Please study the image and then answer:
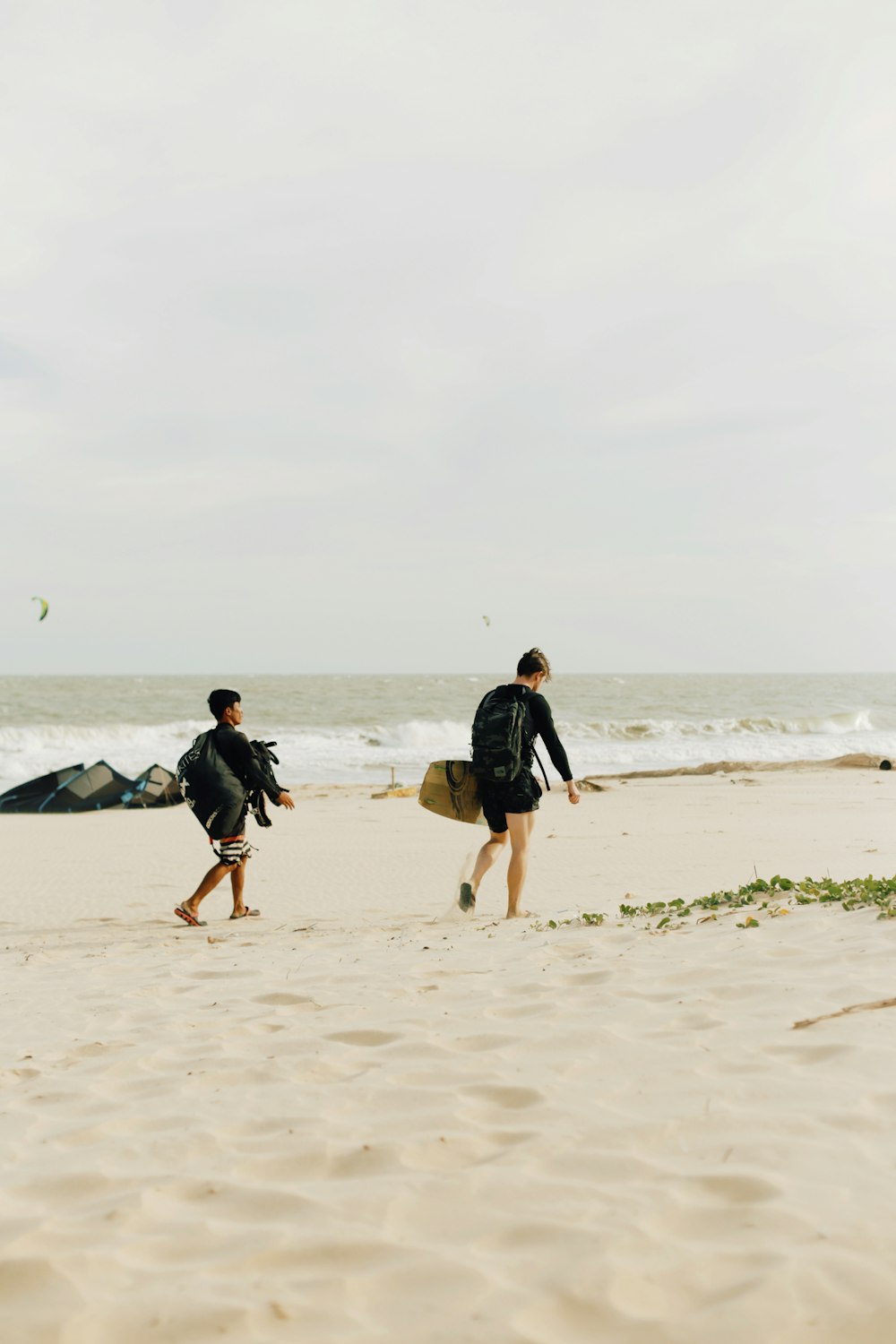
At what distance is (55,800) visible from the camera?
14750 mm

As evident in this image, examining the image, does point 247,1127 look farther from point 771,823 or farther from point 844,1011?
point 771,823

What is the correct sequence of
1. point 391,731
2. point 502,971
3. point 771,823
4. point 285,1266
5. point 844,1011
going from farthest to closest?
point 391,731
point 771,823
point 502,971
point 844,1011
point 285,1266

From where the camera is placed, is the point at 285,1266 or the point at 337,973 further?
the point at 337,973

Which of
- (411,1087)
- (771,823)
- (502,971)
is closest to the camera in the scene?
A: (411,1087)

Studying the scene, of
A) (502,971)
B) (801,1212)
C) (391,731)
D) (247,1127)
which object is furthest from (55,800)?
(391,731)

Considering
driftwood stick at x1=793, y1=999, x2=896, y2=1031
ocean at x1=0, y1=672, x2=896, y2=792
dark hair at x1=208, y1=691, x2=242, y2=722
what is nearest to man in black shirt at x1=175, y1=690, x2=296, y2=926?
dark hair at x1=208, y1=691, x2=242, y2=722

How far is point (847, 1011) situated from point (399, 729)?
32.0 metres

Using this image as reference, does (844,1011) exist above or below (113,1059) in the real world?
above

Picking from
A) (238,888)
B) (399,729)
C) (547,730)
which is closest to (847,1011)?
(547,730)

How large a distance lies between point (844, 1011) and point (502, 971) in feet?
5.85

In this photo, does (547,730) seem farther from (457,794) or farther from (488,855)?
(488,855)

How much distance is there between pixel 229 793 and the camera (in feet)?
24.2

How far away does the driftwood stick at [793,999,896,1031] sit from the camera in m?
3.72

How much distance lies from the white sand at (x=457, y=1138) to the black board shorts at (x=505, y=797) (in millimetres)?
1024
